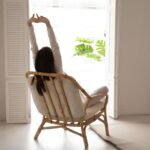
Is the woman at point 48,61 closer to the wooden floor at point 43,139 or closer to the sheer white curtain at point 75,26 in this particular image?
the wooden floor at point 43,139

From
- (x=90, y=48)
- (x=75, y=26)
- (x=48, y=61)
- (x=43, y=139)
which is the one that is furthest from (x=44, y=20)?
(x=90, y=48)

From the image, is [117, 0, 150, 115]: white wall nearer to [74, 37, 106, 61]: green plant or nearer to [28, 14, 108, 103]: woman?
[28, 14, 108, 103]: woman

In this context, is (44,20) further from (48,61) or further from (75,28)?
(75,28)

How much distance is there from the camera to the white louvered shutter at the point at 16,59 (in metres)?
3.92

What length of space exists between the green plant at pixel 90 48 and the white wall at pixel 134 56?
181cm

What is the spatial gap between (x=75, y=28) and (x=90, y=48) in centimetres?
54

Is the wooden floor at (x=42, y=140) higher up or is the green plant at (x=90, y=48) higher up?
the green plant at (x=90, y=48)

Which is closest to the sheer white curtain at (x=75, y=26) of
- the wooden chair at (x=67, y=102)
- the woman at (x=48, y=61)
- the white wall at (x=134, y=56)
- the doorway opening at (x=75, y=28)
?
the doorway opening at (x=75, y=28)

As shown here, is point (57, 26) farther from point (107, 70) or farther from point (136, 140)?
point (136, 140)

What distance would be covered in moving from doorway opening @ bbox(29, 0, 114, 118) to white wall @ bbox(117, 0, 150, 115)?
117 cm

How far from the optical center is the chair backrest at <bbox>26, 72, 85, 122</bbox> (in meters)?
3.06

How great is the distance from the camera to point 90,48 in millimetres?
6359

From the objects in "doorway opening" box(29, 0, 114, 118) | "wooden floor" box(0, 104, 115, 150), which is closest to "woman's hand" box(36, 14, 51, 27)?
"wooden floor" box(0, 104, 115, 150)

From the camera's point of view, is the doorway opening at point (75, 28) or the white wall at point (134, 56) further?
the doorway opening at point (75, 28)
